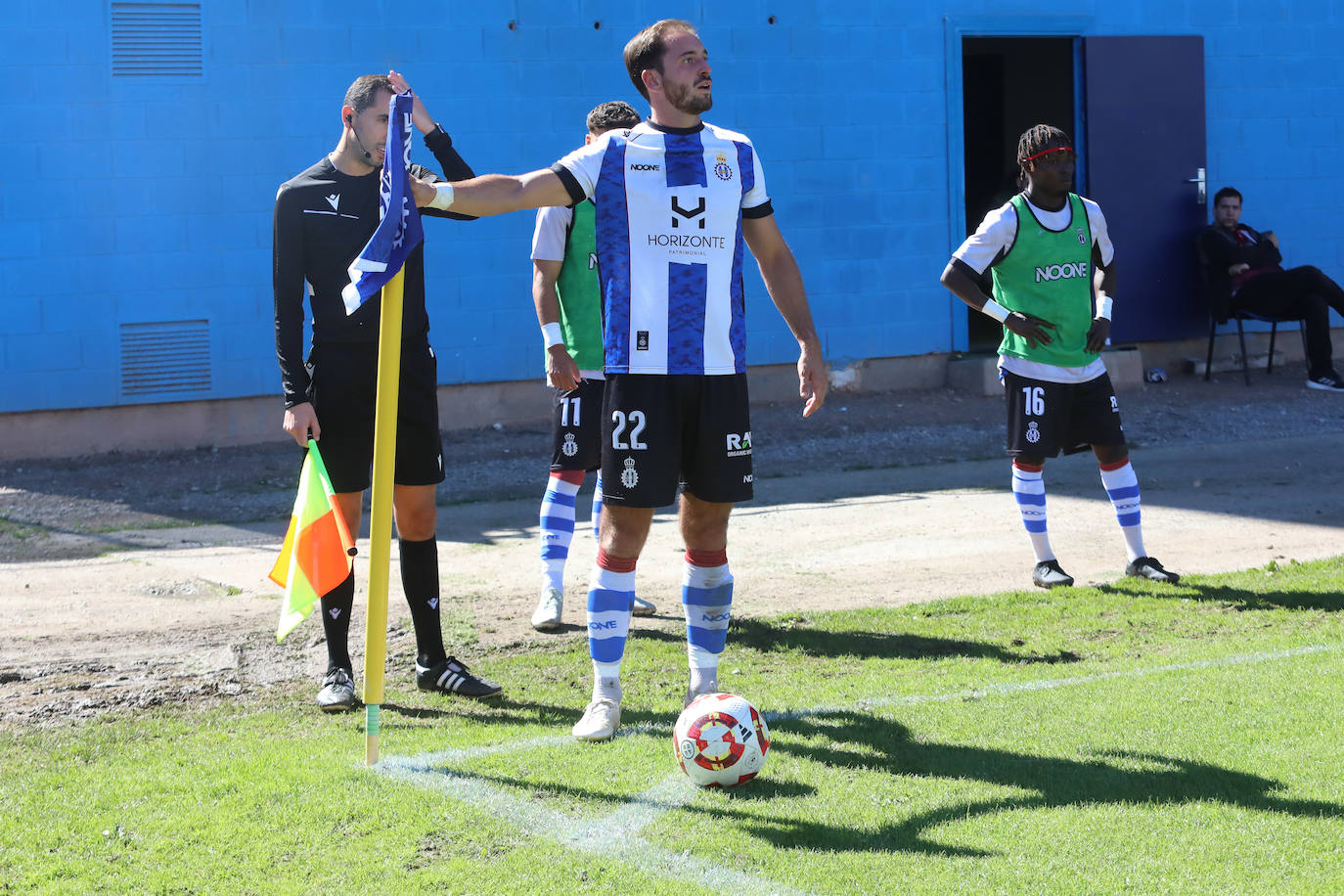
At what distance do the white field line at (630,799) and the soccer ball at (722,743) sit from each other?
9 cm

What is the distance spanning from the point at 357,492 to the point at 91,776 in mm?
1353

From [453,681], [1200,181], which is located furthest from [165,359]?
[1200,181]

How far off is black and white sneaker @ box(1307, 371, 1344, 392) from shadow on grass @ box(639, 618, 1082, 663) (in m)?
9.23

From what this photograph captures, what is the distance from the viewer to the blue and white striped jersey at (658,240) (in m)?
4.48

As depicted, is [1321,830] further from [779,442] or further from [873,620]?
[779,442]

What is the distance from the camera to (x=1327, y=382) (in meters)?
13.4

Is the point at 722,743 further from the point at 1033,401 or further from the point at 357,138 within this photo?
the point at 1033,401

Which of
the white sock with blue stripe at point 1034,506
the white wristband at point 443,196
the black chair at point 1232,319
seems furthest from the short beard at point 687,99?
the black chair at point 1232,319

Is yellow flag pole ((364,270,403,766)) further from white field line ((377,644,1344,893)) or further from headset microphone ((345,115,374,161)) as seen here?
headset microphone ((345,115,374,161))

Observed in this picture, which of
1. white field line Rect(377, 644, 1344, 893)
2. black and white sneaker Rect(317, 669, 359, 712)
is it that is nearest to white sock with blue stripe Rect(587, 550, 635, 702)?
white field line Rect(377, 644, 1344, 893)

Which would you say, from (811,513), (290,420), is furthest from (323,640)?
(811,513)

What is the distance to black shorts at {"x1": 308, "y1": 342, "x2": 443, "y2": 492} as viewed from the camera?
5.03m

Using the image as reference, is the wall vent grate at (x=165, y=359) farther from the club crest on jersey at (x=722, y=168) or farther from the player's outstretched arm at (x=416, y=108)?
the club crest on jersey at (x=722, y=168)

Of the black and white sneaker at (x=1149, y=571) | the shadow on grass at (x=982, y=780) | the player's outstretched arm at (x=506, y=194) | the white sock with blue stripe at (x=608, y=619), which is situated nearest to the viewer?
the shadow on grass at (x=982, y=780)
